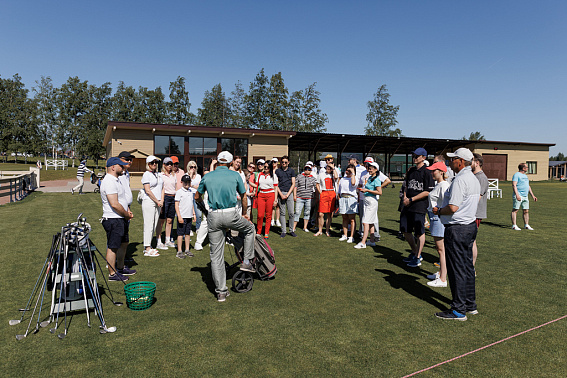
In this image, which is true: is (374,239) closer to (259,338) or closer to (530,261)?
(530,261)

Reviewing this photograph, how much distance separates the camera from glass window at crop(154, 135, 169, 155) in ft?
79.9

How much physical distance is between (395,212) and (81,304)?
1169 centimetres

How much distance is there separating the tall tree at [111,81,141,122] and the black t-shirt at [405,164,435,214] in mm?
61108

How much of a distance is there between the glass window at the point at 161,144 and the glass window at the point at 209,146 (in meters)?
2.66

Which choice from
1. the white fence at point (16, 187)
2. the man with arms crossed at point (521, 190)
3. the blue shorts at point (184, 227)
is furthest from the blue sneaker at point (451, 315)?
the white fence at point (16, 187)

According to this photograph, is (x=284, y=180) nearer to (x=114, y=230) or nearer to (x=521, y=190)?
(x=114, y=230)

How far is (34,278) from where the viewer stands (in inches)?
211

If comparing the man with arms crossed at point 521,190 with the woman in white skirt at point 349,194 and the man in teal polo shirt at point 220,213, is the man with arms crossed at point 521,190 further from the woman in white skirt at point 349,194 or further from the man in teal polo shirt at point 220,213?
the man in teal polo shirt at point 220,213

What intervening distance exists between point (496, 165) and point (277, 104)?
33.6 meters

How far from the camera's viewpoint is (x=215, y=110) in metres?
64.4

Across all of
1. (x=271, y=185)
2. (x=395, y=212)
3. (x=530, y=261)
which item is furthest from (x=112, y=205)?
(x=395, y=212)

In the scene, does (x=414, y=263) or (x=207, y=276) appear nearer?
(x=207, y=276)

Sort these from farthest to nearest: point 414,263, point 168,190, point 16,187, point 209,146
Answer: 1. point 209,146
2. point 16,187
3. point 168,190
4. point 414,263

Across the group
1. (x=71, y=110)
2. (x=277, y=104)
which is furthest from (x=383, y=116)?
(x=71, y=110)
